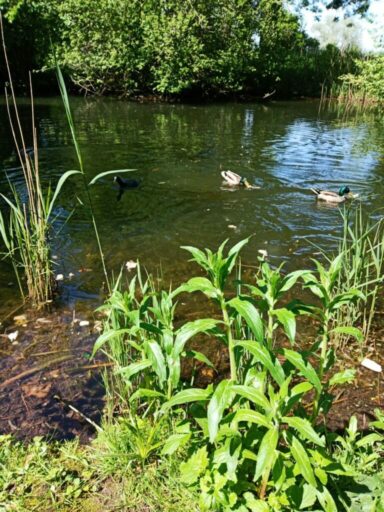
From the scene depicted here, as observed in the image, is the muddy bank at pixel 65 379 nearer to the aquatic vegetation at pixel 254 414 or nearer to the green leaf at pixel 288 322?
the aquatic vegetation at pixel 254 414

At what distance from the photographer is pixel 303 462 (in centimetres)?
160

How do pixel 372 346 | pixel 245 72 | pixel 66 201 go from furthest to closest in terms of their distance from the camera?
1. pixel 245 72
2. pixel 66 201
3. pixel 372 346

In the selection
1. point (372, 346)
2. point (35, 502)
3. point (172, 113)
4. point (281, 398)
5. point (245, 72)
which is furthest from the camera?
point (245, 72)

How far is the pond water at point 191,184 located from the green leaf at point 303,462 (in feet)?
10.9

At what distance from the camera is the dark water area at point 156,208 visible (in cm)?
339

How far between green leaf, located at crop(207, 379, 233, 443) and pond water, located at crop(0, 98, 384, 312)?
3.19 metres

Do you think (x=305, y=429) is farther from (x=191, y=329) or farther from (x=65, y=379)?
(x=65, y=379)

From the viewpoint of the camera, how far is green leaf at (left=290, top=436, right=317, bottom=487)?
5.12 ft

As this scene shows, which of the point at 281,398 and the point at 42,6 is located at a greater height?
the point at 42,6

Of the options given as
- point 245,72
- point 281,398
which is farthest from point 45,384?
point 245,72

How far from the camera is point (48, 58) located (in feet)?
82.5

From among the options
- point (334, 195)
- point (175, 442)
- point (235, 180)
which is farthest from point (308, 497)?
point (235, 180)

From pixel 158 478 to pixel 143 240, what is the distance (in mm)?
4355

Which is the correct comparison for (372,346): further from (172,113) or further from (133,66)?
(133,66)
